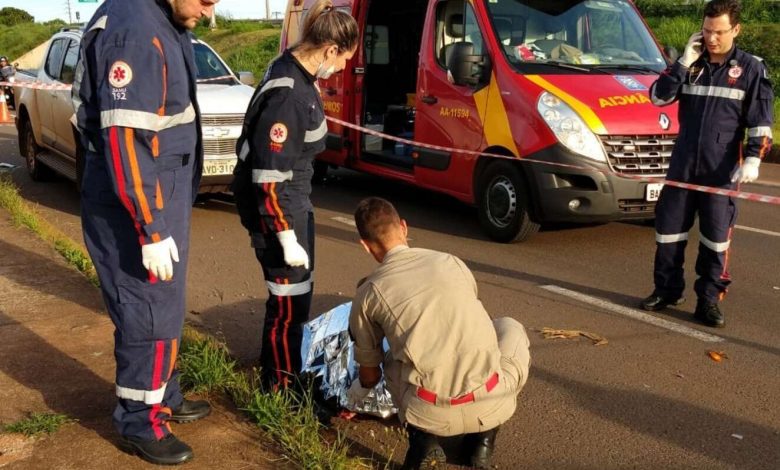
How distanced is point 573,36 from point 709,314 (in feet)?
10.6

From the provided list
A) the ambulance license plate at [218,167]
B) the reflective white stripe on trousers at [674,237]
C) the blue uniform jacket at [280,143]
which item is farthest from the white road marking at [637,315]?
the ambulance license plate at [218,167]

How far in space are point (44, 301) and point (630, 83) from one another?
4681 mm

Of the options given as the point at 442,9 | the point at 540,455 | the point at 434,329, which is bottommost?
the point at 540,455

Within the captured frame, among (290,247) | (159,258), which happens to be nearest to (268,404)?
(290,247)

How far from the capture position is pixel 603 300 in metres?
5.71

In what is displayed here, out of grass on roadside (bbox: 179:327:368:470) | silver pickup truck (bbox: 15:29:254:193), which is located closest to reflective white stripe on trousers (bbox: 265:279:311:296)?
grass on roadside (bbox: 179:327:368:470)

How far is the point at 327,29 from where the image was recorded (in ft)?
11.3

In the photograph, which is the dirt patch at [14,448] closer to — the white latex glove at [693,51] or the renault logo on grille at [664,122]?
the white latex glove at [693,51]

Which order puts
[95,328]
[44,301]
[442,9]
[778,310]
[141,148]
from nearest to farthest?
[141,148] < [95,328] < [44,301] < [778,310] < [442,9]

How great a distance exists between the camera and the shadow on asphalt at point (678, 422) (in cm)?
362

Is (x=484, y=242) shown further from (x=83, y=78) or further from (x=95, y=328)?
(x=83, y=78)

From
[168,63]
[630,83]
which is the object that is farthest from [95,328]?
[630,83]

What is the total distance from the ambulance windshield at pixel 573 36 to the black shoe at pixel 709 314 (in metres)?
2.59

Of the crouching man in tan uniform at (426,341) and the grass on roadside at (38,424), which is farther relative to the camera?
the grass on roadside at (38,424)
